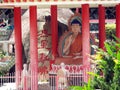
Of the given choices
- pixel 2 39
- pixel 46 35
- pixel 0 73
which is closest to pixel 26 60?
pixel 0 73

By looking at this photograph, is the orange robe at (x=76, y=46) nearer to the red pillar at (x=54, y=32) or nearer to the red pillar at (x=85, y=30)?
the red pillar at (x=54, y=32)

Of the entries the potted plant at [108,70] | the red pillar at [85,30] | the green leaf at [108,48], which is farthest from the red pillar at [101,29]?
the green leaf at [108,48]

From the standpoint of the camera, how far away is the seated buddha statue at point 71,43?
15.7 m

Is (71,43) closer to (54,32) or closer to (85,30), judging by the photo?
(54,32)

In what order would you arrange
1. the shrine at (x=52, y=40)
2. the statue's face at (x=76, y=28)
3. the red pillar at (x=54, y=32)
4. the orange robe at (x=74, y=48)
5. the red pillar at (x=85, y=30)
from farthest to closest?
the red pillar at (x=54, y=32) < the statue's face at (x=76, y=28) < the orange robe at (x=74, y=48) < the red pillar at (x=85, y=30) < the shrine at (x=52, y=40)

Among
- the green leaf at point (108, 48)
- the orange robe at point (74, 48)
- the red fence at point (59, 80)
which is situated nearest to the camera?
the green leaf at point (108, 48)

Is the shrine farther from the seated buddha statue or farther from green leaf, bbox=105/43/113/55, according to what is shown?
green leaf, bbox=105/43/113/55

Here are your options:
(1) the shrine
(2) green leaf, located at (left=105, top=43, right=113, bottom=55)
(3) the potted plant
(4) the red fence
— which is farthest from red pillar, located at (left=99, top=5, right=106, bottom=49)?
(2) green leaf, located at (left=105, top=43, right=113, bottom=55)

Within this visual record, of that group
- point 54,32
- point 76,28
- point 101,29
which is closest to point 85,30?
point 76,28

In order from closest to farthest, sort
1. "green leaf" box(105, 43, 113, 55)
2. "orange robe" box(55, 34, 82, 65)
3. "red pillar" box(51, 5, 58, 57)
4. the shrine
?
1. "green leaf" box(105, 43, 113, 55)
2. the shrine
3. "orange robe" box(55, 34, 82, 65)
4. "red pillar" box(51, 5, 58, 57)

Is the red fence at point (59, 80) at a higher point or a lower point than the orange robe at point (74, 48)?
lower

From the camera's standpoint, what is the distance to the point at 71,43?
15.8m

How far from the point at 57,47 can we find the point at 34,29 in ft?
7.04

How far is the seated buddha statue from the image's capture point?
1570 centimetres
